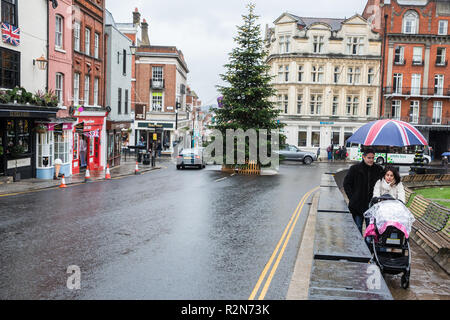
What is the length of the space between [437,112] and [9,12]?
158 feet

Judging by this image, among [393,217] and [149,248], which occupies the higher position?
[393,217]

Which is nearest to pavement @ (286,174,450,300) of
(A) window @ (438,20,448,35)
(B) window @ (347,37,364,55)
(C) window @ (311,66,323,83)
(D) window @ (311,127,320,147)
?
(D) window @ (311,127,320,147)

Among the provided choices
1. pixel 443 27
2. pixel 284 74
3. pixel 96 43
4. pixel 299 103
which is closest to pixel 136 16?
pixel 284 74

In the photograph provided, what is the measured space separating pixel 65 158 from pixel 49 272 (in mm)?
18180

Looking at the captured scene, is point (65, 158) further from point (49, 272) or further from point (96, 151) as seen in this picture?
point (49, 272)

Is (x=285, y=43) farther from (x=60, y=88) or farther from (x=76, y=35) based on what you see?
(x=60, y=88)

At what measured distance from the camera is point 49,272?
23.1ft

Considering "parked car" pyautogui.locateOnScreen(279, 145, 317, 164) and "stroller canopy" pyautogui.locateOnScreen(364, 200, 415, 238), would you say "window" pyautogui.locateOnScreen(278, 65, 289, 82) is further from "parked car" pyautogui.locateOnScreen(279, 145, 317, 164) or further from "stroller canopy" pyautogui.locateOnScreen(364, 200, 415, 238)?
"stroller canopy" pyautogui.locateOnScreen(364, 200, 415, 238)

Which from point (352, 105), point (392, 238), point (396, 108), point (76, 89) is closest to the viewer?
point (392, 238)

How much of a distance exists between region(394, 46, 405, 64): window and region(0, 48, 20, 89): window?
4482cm

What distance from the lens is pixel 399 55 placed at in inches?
2041

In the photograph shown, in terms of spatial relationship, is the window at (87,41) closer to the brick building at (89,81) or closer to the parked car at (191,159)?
the brick building at (89,81)

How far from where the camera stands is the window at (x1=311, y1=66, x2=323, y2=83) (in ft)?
173
